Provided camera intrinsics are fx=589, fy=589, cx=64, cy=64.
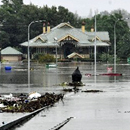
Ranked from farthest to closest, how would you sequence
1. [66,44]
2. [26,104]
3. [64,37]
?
[66,44]
[64,37]
[26,104]

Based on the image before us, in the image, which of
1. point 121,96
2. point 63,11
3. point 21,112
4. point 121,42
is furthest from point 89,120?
point 63,11

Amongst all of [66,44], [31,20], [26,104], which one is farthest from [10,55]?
[26,104]

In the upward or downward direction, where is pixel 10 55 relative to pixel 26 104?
upward

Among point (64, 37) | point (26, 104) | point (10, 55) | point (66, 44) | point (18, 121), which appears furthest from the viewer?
point (10, 55)

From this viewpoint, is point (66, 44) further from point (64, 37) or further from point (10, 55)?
point (10, 55)

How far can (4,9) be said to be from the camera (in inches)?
5930

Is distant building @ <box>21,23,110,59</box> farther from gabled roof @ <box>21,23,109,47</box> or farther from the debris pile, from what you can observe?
the debris pile

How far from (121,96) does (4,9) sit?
127 m

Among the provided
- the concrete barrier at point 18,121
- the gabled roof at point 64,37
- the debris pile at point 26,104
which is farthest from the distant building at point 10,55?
the concrete barrier at point 18,121

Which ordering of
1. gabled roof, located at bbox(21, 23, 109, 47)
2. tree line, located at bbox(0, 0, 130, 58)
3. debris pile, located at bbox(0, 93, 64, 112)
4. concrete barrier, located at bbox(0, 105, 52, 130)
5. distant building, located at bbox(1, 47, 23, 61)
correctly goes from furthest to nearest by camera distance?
tree line, located at bbox(0, 0, 130, 58), distant building, located at bbox(1, 47, 23, 61), gabled roof, located at bbox(21, 23, 109, 47), debris pile, located at bbox(0, 93, 64, 112), concrete barrier, located at bbox(0, 105, 52, 130)

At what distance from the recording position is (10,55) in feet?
431

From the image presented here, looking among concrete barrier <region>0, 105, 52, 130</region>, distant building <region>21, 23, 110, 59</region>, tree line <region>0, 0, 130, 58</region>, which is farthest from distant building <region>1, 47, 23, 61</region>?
concrete barrier <region>0, 105, 52, 130</region>

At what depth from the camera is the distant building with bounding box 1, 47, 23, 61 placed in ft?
427

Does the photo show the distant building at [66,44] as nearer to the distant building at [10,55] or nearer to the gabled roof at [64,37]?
the gabled roof at [64,37]
